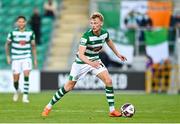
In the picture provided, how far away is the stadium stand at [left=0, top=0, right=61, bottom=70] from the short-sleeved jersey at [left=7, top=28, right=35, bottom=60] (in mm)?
8679

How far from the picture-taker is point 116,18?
2867 centimetres

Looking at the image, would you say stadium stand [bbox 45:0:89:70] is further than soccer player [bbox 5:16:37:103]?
Yes

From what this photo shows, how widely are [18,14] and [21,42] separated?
11.7m

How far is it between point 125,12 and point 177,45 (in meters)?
2.54

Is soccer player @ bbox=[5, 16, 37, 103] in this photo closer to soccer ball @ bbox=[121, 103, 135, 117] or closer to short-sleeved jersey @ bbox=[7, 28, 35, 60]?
short-sleeved jersey @ bbox=[7, 28, 35, 60]

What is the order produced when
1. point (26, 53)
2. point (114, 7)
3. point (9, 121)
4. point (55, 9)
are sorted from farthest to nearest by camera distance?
point (55, 9) → point (114, 7) → point (26, 53) → point (9, 121)

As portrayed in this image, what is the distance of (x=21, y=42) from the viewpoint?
1992 centimetres

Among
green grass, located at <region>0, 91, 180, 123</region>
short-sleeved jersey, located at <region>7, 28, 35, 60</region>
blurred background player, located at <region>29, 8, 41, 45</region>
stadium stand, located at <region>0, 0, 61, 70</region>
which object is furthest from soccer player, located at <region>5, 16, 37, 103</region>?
blurred background player, located at <region>29, 8, 41, 45</region>

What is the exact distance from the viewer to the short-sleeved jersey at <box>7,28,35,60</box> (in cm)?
1986

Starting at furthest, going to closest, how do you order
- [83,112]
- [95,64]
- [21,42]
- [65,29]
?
[65,29] → [21,42] → [83,112] → [95,64]

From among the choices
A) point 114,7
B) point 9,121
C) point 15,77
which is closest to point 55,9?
point 114,7

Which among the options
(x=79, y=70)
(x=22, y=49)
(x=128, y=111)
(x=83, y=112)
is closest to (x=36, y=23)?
(x=22, y=49)

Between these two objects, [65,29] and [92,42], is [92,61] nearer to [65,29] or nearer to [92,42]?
[92,42]

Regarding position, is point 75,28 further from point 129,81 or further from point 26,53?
point 26,53
